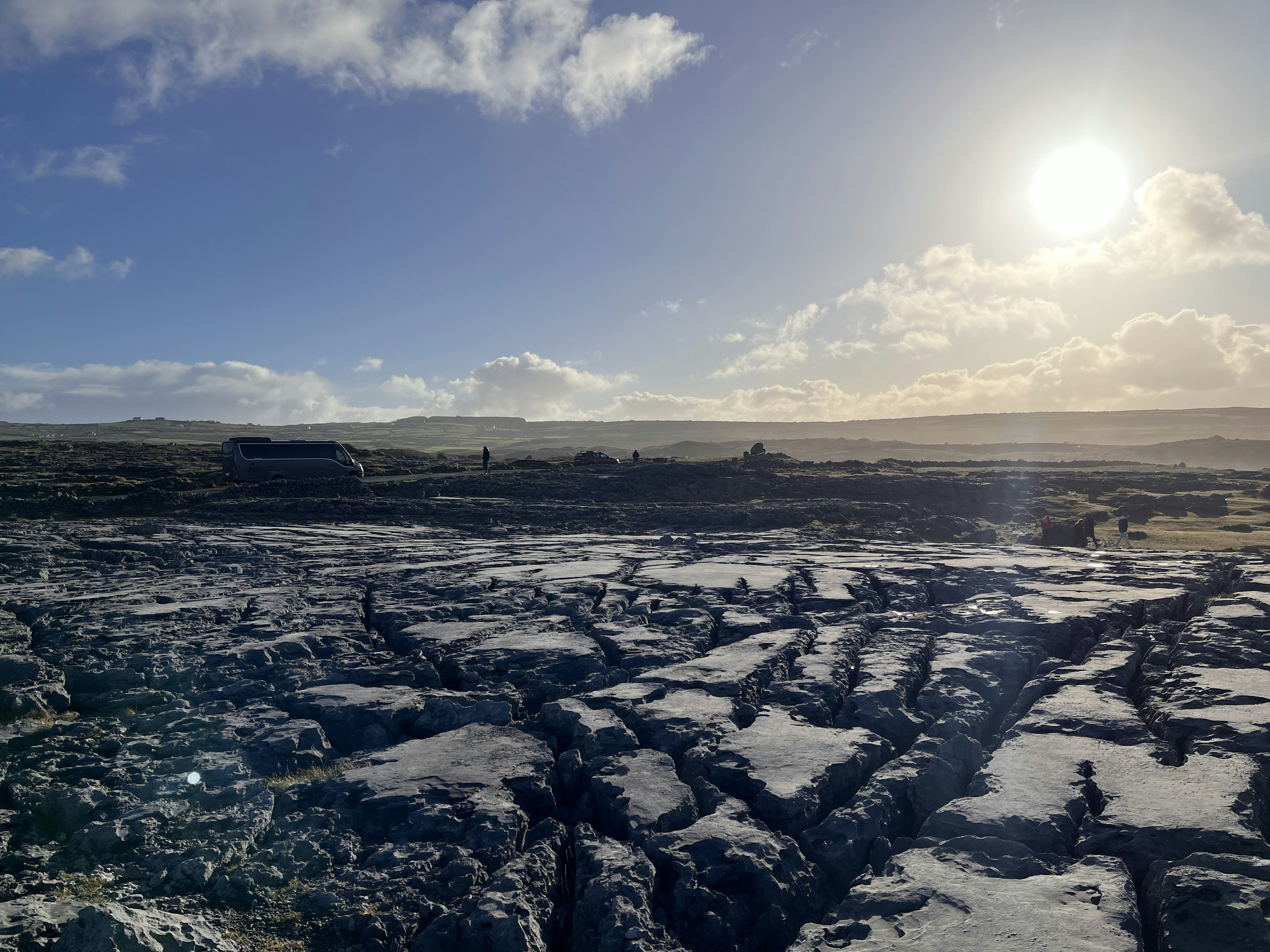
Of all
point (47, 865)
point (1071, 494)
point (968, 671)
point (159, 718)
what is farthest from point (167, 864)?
point (1071, 494)

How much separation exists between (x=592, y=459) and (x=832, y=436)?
13809cm

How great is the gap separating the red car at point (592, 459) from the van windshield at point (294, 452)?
41.6ft

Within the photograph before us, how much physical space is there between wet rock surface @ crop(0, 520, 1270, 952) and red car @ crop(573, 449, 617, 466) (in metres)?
25.7

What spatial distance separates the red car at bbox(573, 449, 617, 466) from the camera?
34.0m

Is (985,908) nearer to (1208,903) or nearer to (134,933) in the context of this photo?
(1208,903)

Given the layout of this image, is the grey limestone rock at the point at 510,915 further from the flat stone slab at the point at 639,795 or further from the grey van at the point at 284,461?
the grey van at the point at 284,461

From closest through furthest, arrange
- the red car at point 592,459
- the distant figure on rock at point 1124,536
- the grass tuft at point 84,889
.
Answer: the grass tuft at point 84,889
the distant figure on rock at point 1124,536
the red car at point 592,459

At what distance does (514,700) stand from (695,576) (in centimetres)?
410

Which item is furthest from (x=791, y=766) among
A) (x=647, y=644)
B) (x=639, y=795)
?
(x=647, y=644)

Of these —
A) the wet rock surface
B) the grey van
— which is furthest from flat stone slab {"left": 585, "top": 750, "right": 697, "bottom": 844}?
the grey van

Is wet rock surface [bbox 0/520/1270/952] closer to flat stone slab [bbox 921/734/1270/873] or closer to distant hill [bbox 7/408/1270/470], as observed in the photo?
flat stone slab [bbox 921/734/1270/873]

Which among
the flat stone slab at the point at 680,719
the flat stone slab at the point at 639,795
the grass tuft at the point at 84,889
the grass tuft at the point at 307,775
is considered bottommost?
the grass tuft at the point at 84,889

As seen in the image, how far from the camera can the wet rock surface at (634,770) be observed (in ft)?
11.2

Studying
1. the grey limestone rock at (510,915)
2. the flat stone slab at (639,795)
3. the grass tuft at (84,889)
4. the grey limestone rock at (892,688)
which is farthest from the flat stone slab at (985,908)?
the grass tuft at (84,889)
